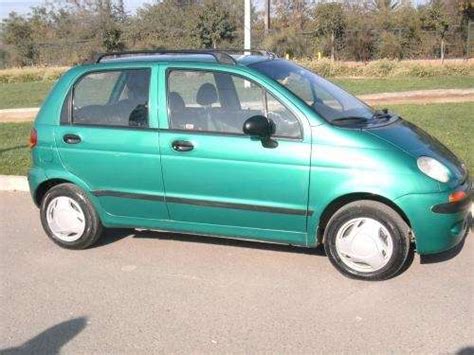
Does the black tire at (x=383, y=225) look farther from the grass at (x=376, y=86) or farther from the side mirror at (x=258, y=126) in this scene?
the grass at (x=376, y=86)

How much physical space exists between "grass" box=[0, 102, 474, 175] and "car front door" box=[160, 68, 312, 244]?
3425mm

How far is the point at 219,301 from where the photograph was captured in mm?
4387

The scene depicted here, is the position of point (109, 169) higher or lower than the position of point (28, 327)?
higher

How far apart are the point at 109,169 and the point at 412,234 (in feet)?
8.21

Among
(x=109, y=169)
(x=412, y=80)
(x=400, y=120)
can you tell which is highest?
(x=400, y=120)

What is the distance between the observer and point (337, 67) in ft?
80.1

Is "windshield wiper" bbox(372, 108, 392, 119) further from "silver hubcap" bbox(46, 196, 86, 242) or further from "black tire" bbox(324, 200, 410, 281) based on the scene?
"silver hubcap" bbox(46, 196, 86, 242)

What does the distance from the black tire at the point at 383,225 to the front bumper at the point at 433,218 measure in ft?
0.31

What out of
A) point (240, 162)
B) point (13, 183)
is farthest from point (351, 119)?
point (13, 183)

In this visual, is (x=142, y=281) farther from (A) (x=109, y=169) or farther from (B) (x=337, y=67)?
(B) (x=337, y=67)

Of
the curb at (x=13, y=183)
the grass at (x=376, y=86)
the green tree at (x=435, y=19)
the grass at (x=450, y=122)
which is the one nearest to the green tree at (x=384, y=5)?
the green tree at (x=435, y=19)

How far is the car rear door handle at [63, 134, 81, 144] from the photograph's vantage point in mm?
5337

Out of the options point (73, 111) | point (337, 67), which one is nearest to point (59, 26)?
→ point (337, 67)

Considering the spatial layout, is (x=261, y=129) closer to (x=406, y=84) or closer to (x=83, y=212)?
(x=83, y=212)
